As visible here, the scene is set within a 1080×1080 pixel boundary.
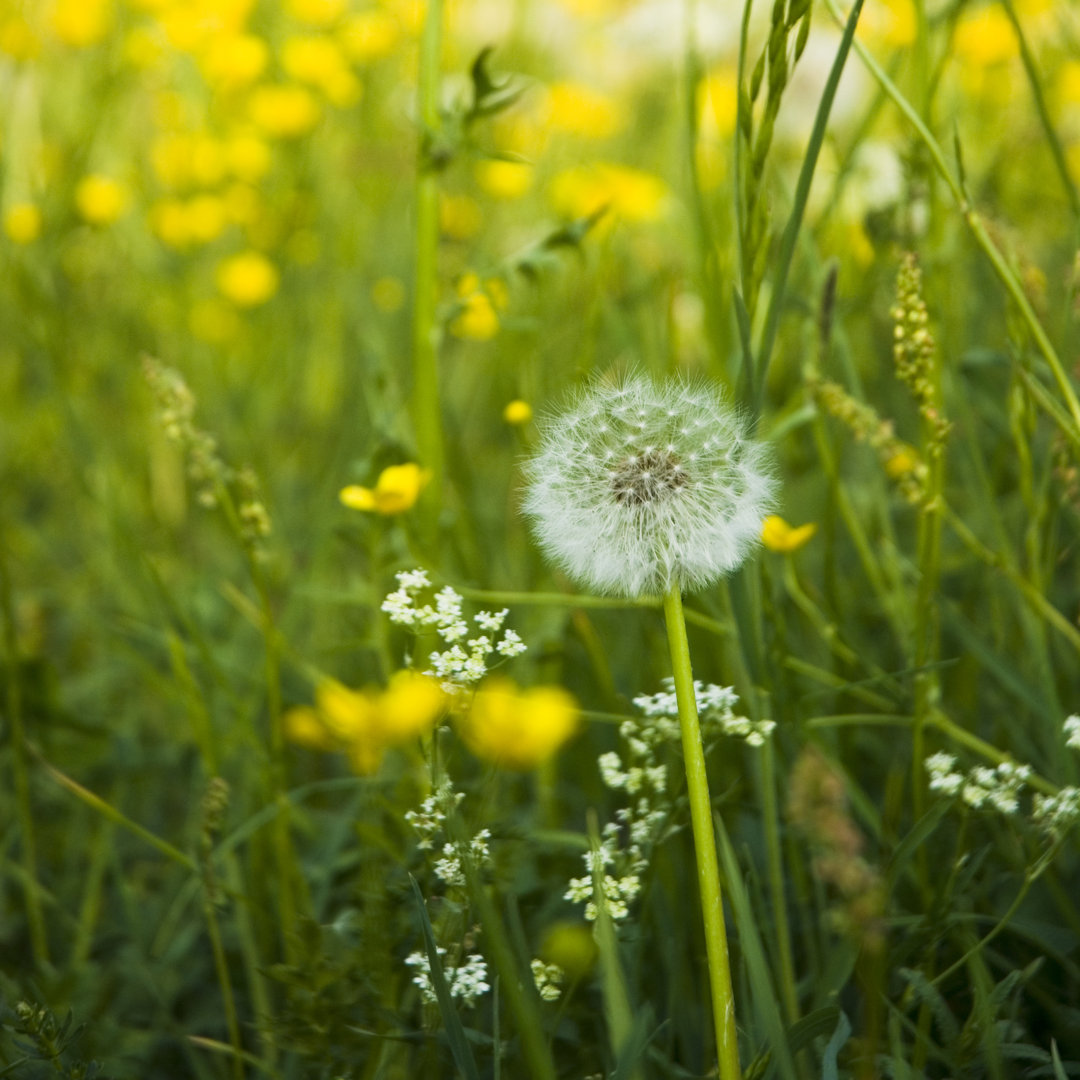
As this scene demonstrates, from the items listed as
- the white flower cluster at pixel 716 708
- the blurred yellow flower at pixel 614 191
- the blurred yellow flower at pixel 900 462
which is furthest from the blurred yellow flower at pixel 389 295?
the white flower cluster at pixel 716 708

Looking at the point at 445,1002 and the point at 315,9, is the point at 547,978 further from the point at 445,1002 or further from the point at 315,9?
the point at 315,9

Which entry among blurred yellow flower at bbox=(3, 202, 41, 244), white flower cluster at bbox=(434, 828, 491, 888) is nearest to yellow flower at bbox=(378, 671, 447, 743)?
white flower cluster at bbox=(434, 828, 491, 888)

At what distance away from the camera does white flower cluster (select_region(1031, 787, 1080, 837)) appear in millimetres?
882

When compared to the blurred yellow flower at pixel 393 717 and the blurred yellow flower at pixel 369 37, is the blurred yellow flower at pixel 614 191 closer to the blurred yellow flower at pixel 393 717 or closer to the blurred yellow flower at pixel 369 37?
the blurred yellow flower at pixel 369 37

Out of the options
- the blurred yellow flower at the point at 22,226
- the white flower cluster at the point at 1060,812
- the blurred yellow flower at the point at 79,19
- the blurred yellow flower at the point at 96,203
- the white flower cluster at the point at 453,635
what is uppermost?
the blurred yellow flower at the point at 79,19

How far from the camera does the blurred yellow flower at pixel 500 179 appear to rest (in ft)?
10.7

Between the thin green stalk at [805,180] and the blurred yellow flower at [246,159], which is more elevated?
the blurred yellow flower at [246,159]

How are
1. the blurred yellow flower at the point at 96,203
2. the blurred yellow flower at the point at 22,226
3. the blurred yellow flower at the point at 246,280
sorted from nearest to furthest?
the blurred yellow flower at the point at 22,226 < the blurred yellow flower at the point at 96,203 < the blurred yellow flower at the point at 246,280

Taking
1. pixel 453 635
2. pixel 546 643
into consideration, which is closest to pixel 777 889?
pixel 453 635

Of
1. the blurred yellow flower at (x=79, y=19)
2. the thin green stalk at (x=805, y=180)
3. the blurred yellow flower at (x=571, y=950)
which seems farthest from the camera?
the blurred yellow flower at (x=79, y=19)

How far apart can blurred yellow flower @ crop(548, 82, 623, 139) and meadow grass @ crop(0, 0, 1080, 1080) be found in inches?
16.7

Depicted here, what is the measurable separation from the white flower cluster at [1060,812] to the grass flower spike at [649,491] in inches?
12.3

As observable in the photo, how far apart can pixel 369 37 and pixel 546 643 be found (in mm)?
2375

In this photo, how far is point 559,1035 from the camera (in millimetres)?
1031
